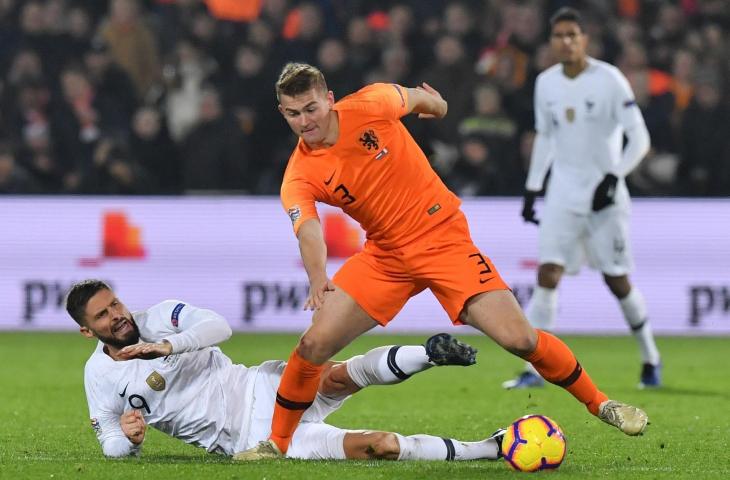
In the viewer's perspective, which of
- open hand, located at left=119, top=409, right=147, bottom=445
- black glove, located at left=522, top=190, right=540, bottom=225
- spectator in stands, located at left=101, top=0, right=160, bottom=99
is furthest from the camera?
spectator in stands, located at left=101, top=0, right=160, bottom=99

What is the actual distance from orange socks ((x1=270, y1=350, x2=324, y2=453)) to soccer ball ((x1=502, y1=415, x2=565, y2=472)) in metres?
0.96

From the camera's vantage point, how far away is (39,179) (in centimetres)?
1407

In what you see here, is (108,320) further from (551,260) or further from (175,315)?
(551,260)

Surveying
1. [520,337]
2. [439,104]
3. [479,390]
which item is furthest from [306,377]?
[479,390]

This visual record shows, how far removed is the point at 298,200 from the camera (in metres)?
6.36

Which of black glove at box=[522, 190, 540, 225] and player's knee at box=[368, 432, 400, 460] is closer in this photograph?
player's knee at box=[368, 432, 400, 460]

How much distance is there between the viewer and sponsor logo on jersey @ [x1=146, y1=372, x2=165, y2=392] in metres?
6.44

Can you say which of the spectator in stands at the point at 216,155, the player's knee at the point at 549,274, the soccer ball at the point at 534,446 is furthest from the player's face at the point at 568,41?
the spectator in stands at the point at 216,155

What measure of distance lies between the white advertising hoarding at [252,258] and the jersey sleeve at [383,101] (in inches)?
257

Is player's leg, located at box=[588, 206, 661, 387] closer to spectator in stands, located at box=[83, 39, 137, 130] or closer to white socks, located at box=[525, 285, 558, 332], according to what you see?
white socks, located at box=[525, 285, 558, 332]

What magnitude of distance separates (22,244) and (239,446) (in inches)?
291

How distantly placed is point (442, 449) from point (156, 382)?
1357mm

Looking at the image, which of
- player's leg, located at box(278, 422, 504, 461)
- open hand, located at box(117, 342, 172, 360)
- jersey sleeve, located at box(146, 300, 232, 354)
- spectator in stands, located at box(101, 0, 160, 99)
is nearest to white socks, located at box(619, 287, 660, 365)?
player's leg, located at box(278, 422, 504, 461)

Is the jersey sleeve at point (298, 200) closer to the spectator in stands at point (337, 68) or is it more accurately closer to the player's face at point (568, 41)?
the player's face at point (568, 41)
